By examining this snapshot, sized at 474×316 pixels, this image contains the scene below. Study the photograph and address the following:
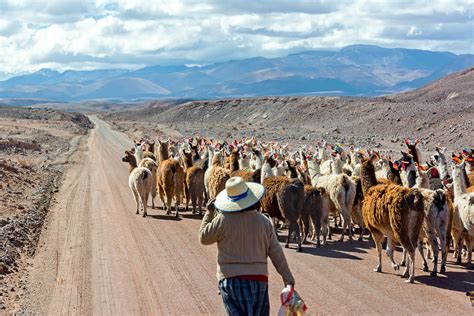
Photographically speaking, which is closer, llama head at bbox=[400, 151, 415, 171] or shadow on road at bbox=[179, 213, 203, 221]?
llama head at bbox=[400, 151, 415, 171]

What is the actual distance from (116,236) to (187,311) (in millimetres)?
5417

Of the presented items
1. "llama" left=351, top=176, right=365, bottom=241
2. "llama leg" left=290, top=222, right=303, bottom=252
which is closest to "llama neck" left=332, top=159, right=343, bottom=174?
"llama" left=351, top=176, right=365, bottom=241

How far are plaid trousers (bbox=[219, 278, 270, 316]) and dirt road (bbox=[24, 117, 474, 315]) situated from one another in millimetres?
2946

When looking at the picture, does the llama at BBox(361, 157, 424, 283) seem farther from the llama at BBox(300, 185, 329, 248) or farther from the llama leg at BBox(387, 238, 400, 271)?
the llama at BBox(300, 185, 329, 248)

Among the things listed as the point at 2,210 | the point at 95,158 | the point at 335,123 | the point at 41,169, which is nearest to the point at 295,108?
the point at 335,123

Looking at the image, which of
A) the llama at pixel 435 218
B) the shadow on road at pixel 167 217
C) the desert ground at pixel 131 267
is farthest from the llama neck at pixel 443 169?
the shadow on road at pixel 167 217

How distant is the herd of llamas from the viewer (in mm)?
10117

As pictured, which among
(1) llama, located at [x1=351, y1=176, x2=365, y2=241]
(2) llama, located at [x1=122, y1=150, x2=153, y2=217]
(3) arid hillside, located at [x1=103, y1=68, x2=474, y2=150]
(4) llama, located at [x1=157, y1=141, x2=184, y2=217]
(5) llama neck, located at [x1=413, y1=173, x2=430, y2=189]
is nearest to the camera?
(5) llama neck, located at [x1=413, y1=173, x2=430, y2=189]

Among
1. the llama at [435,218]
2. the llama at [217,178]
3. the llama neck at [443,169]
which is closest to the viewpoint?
the llama at [435,218]

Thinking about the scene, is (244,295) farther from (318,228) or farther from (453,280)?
(318,228)

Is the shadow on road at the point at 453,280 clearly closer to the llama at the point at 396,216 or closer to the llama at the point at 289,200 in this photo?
the llama at the point at 396,216

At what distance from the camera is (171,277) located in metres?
10.4

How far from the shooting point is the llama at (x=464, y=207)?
1053cm

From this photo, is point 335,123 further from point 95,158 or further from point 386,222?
point 386,222
